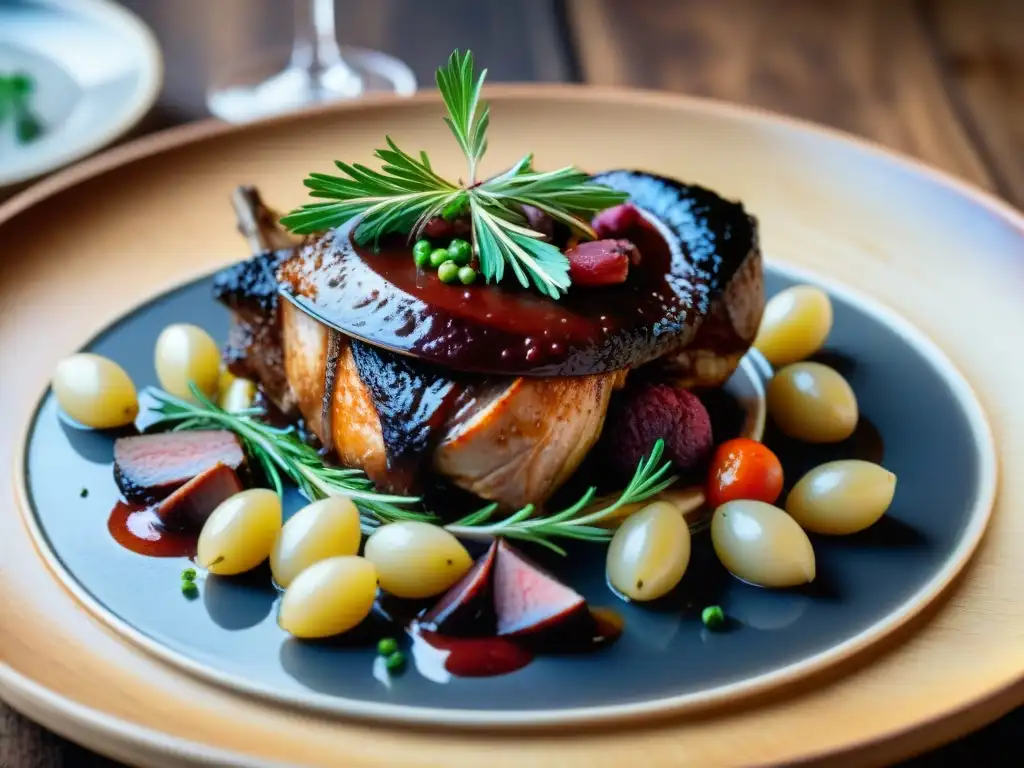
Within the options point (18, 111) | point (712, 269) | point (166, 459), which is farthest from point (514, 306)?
point (18, 111)

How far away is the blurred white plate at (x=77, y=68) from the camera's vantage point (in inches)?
140

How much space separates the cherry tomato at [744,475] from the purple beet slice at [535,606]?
0.39 meters

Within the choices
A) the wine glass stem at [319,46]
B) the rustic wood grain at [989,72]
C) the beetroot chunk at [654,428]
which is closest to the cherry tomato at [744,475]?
the beetroot chunk at [654,428]

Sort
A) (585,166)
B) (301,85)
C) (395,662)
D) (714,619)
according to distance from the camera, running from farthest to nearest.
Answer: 1. (301,85)
2. (585,166)
3. (714,619)
4. (395,662)

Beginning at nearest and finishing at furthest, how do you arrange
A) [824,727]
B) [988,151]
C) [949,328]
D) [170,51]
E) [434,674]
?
[824,727] → [434,674] → [949,328] → [988,151] → [170,51]

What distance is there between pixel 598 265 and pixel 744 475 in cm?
48

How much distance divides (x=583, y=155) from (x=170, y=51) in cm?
187

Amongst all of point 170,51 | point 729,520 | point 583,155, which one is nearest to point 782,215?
point 583,155

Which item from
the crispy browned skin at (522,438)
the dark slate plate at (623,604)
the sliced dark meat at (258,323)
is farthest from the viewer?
the sliced dark meat at (258,323)

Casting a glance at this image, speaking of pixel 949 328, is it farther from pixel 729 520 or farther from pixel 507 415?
pixel 507 415

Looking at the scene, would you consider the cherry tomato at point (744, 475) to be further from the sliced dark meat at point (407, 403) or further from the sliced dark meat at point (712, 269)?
the sliced dark meat at point (407, 403)

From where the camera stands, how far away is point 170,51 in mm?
4457

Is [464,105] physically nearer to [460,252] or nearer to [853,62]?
[460,252]

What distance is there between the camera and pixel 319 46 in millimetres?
4316
